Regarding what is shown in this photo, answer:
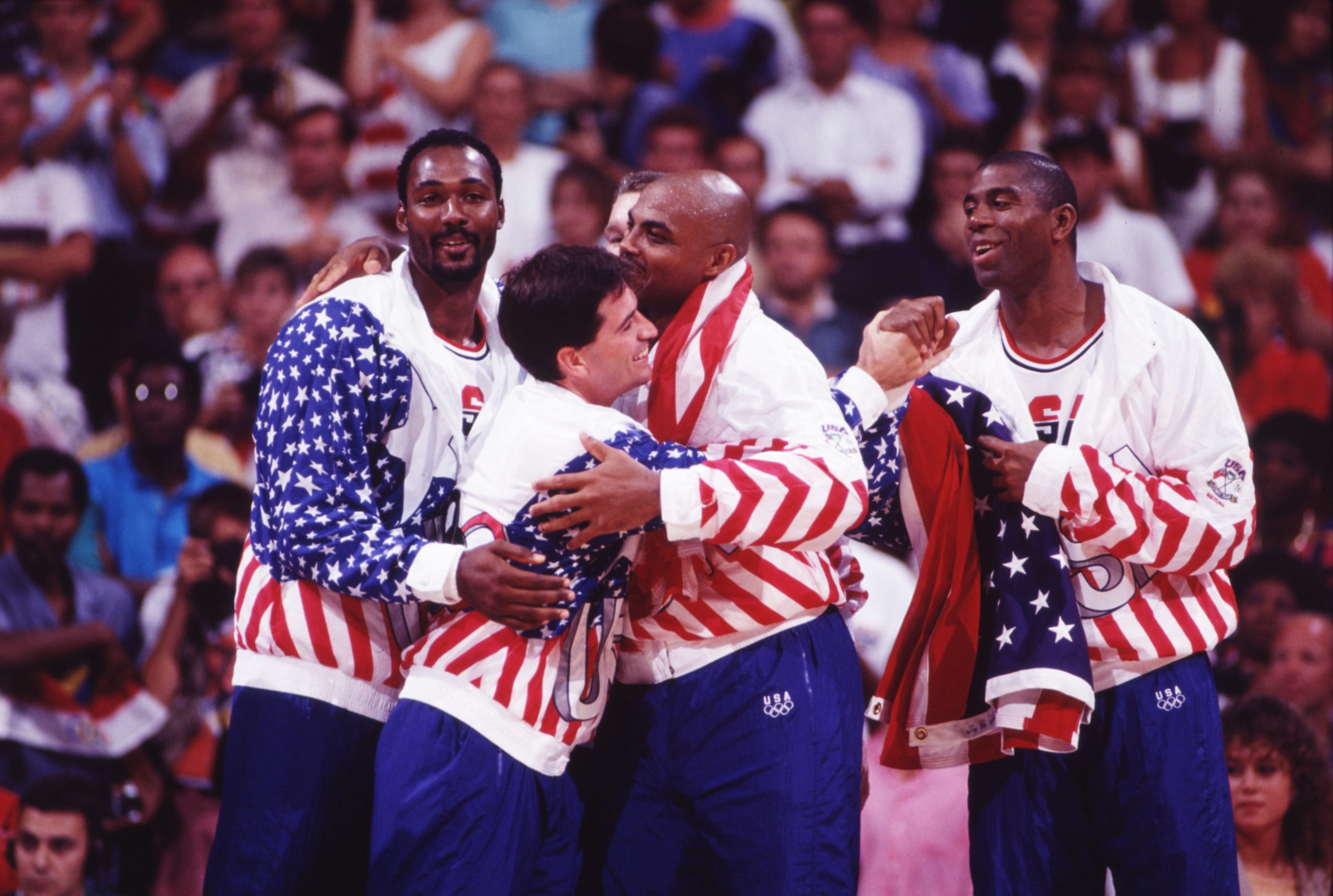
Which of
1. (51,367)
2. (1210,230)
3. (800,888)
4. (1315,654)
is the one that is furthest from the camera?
(1210,230)

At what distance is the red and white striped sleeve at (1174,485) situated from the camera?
3.38 metres

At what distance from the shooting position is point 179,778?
554 cm

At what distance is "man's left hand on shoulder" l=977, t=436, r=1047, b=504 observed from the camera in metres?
3.45

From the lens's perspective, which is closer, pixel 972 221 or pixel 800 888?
pixel 800 888

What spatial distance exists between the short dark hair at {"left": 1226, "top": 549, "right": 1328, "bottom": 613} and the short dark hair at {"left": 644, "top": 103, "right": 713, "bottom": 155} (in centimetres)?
308

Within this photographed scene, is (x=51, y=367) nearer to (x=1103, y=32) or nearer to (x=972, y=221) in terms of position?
(x=972, y=221)

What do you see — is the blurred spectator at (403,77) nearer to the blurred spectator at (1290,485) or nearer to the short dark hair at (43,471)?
the short dark hair at (43,471)

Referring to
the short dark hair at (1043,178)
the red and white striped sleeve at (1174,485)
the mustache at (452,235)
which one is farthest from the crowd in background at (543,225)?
the mustache at (452,235)

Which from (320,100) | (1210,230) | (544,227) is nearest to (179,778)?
(544,227)

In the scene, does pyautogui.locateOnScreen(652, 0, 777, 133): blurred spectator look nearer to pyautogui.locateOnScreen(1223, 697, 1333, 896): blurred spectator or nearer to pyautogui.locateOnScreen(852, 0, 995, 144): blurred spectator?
pyautogui.locateOnScreen(852, 0, 995, 144): blurred spectator

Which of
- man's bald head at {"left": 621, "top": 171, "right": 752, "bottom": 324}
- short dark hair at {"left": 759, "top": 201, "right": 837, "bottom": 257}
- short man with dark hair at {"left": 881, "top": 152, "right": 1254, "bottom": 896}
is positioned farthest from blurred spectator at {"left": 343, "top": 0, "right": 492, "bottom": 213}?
short man with dark hair at {"left": 881, "top": 152, "right": 1254, "bottom": 896}

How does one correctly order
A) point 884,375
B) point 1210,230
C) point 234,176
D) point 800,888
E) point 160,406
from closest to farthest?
1. point 800,888
2. point 884,375
3. point 160,406
4. point 234,176
5. point 1210,230

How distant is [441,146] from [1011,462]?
1.44 m

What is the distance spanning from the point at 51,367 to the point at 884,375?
4.64 m
